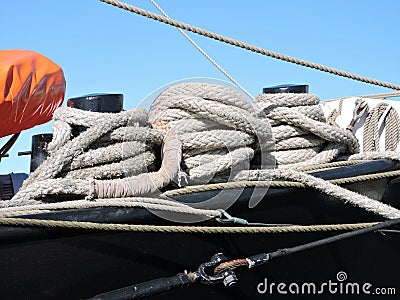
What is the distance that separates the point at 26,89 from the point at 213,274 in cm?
203

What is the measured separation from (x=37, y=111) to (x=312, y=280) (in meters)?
2.15

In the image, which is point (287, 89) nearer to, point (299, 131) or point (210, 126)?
point (299, 131)

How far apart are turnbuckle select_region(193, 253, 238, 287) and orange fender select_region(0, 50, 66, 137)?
1.85m

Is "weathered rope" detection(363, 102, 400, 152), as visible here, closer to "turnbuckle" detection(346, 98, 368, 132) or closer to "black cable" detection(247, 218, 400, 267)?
"turnbuckle" detection(346, 98, 368, 132)

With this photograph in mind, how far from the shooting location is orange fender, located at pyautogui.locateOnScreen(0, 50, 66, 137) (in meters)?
3.48

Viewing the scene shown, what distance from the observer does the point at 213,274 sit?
2.12 m

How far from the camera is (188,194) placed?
2.16 m

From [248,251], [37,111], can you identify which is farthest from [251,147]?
[37,111]

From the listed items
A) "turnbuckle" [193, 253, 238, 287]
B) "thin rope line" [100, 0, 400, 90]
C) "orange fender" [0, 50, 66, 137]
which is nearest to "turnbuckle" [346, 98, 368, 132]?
"thin rope line" [100, 0, 400, 90]

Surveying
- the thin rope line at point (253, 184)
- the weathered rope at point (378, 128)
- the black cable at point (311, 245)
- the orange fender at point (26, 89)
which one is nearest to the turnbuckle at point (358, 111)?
the weathered rope at point (378, 128)

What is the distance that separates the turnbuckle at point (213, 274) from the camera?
6.62 ft

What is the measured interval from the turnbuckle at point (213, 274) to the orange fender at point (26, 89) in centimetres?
185

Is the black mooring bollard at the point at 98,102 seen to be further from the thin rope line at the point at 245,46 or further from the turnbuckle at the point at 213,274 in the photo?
the turnbuckle at the point at 213,274

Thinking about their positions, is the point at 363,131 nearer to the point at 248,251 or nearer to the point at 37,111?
the point at 248,251
